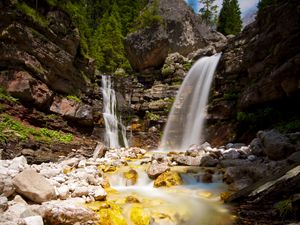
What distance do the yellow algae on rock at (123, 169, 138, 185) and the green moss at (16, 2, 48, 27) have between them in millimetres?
10950

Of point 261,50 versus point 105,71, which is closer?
point 261,50

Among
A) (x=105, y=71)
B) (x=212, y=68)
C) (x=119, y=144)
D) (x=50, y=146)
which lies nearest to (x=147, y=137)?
(x=119, y=144)

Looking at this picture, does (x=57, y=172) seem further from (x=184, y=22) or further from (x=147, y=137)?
(x=184, y=22)

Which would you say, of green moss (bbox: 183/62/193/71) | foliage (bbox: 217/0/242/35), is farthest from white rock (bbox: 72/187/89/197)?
foliage (bbox: 217/0/242/35)

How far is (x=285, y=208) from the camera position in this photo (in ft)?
16.0

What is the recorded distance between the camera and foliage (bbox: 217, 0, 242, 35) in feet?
121

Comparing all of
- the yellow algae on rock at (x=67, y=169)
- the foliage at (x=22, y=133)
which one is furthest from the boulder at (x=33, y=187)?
the foliage at (x=22, y=133)

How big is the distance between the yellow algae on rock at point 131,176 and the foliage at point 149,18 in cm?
1938

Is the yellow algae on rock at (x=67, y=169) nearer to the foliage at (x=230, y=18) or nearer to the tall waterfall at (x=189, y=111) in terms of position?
→ the tall waterfall at (x=189, y=111)

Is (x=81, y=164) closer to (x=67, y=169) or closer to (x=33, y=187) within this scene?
(x=67, y=169)

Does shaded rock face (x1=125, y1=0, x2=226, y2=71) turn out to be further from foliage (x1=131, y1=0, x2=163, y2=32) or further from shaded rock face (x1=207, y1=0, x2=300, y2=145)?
shaded rock face (x1=207, y1=0, x2=300, y2=145)

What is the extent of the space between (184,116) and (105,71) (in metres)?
11.7

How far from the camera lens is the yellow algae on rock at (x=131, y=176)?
33.6 feet

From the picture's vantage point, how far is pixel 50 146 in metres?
13.1
